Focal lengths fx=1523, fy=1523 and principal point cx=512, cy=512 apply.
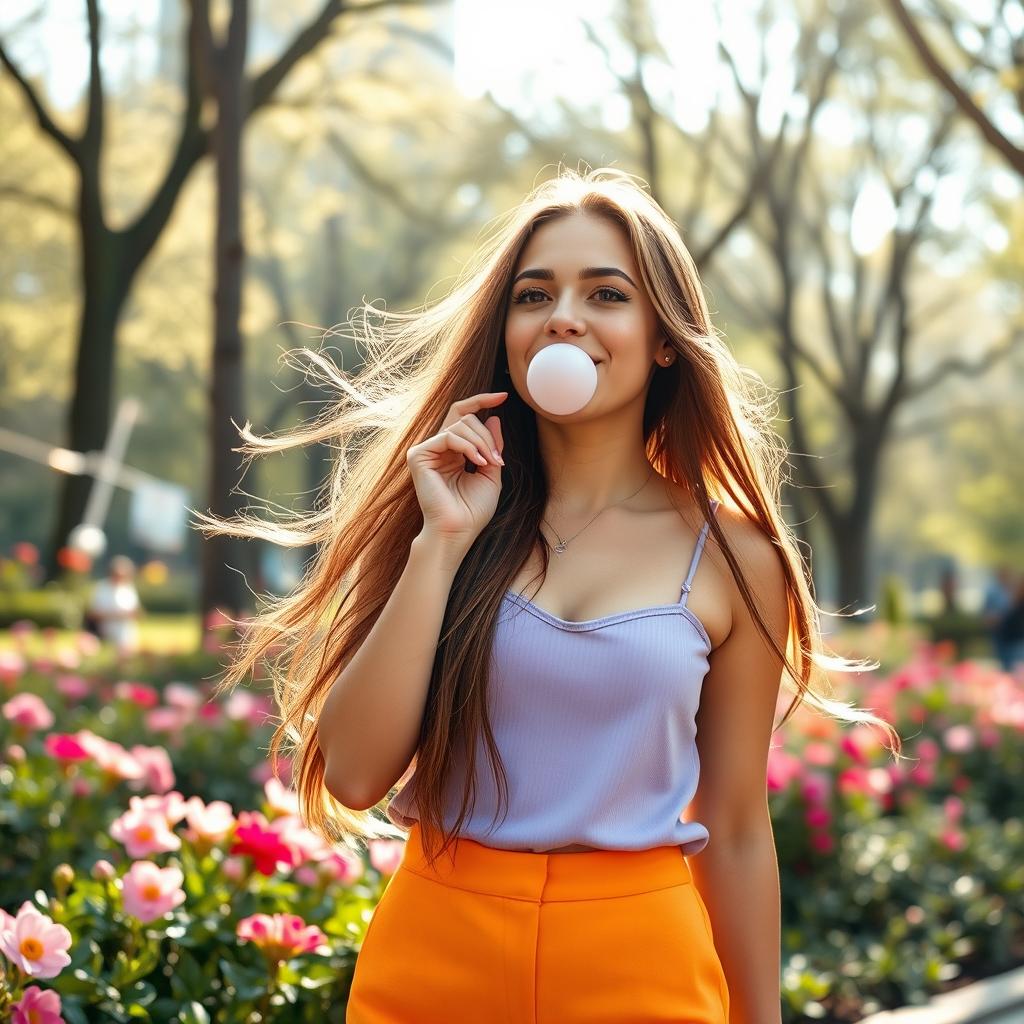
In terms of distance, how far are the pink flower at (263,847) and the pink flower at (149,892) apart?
303mm

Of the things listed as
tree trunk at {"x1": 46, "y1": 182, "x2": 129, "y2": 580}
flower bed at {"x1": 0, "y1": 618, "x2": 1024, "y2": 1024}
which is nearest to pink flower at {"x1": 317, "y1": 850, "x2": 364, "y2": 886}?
flower bed at {"x1": 0, "y1": 618, "x2": 1024, "y2": 1024}

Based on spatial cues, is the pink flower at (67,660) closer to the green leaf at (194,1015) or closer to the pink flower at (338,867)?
the pink flower at (338,867)

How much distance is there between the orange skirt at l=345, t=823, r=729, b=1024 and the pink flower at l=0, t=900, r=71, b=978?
638 millimetres

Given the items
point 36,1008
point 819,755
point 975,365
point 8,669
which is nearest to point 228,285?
point 8,669

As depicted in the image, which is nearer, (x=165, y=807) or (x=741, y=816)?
(x=741, y=816)

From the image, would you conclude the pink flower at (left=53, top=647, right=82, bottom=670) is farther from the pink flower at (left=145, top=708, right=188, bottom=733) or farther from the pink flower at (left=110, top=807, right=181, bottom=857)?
the pink flower at (left=110, top=807, right=181, bottom=857)

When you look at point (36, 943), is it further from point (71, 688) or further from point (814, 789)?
point (71, 688)

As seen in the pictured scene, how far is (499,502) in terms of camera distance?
8.73 ft

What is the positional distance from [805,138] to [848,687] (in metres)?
10.4

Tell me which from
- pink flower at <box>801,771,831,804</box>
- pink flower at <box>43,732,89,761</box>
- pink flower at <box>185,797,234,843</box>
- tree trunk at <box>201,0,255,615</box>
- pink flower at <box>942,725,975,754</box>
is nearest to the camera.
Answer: pink flower at <box>185,797,234,843</box>

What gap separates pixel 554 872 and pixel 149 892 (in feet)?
3.88

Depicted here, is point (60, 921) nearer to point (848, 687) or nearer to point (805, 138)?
point (848, 687)

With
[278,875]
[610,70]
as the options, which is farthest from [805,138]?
[278,875]

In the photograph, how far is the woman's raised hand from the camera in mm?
2422
